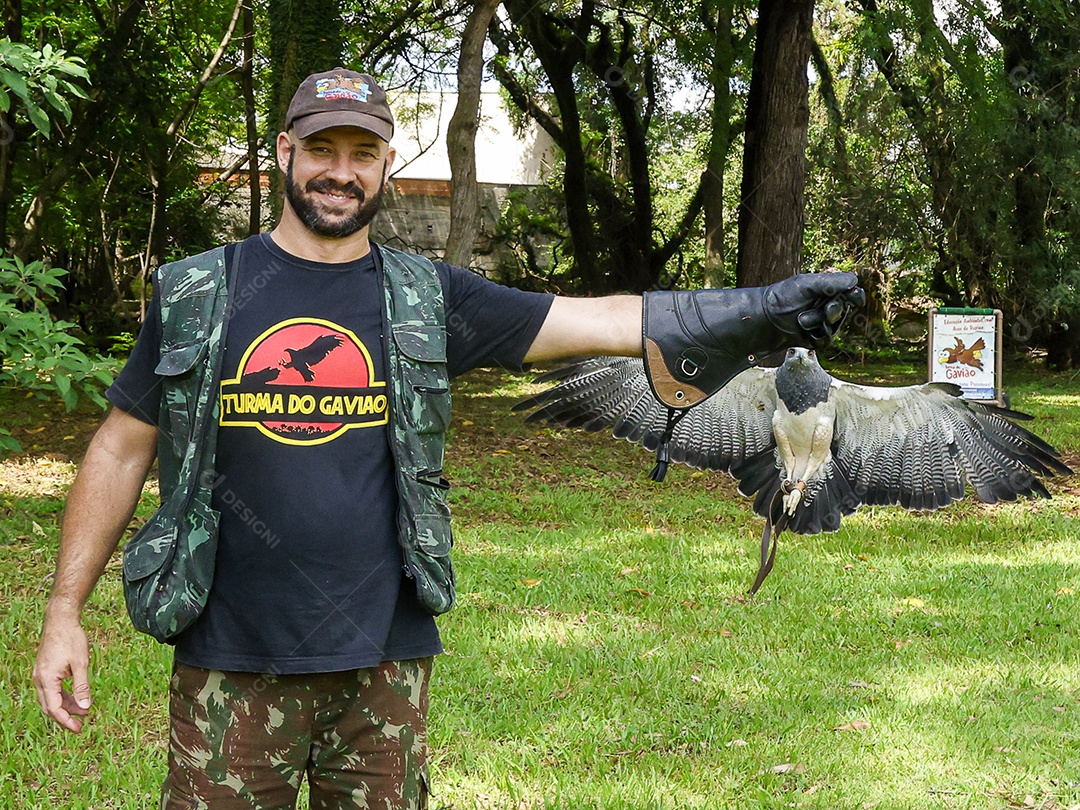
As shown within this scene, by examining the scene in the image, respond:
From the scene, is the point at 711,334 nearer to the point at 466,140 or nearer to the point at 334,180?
the point at 334,180

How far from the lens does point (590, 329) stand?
2.37m

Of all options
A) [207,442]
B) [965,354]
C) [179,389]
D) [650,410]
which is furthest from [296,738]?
[965,354]

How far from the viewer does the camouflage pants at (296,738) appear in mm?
2193

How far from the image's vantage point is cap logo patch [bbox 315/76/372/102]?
227 cm

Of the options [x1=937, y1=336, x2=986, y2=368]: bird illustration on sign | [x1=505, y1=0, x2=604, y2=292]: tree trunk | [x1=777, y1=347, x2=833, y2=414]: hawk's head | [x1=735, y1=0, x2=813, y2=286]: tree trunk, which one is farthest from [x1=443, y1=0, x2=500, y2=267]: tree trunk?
[x1=505, y1=0, x2=604, y2=292]: tree trunk

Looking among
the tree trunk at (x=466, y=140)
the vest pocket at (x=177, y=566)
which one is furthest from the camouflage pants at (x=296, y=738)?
the tree trunk at (x=466, y=140)

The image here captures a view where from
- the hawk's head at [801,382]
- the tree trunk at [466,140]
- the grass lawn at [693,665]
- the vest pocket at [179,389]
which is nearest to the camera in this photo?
the vest pocket at [179,389]

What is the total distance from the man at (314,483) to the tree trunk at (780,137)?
724cm

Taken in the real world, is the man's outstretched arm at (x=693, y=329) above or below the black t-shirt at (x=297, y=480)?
above

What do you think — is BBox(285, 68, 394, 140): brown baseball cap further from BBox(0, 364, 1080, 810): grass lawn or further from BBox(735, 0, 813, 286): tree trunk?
BBox(735, 0, 813, 286): tree trunk

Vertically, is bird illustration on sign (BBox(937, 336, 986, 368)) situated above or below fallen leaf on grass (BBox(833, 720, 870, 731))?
above

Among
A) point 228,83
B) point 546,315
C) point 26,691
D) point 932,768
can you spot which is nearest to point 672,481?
point 932,768

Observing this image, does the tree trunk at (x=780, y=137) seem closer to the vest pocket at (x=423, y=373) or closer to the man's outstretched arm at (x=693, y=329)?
the man's outstretched arm at (x=693, y=329)

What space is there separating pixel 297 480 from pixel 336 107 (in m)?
0.79
